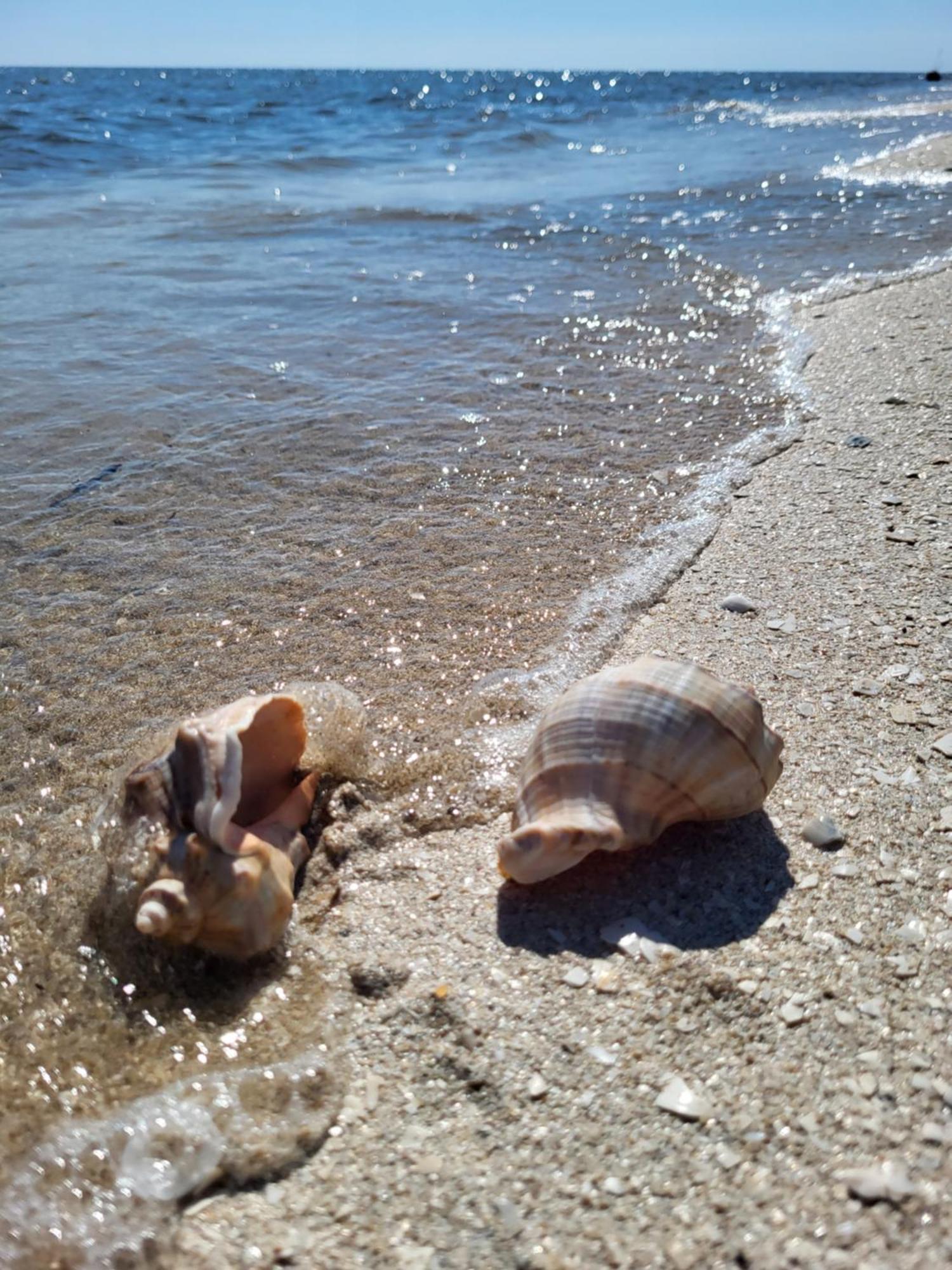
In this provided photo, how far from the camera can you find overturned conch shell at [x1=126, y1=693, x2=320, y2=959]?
208 centimetres

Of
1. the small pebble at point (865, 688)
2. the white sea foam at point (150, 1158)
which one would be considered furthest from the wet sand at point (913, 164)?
the white sea foam at point (150, 1158)

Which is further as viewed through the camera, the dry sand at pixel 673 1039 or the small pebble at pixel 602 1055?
the small pebble at pixel 602 1055

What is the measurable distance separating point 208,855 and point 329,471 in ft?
9.47

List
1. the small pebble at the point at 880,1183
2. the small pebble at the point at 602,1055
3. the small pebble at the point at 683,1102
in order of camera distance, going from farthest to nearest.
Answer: the small pebble at the point at 602,1055 → the small pebble at the point at 683,1102 → the small pebble at the point at 880,1183

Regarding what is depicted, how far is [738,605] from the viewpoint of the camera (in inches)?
136

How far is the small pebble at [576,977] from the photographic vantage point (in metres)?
2.09

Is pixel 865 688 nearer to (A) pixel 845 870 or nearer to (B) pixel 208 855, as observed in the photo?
(A) pixel 845 870

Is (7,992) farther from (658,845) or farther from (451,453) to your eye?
(451,453)

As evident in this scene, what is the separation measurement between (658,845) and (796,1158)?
80 centimetres

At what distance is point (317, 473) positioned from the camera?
4.70 m

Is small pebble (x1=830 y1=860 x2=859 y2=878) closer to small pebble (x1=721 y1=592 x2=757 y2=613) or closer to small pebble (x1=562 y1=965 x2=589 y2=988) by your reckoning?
small pebble (x1=562 y1=965 x2=589 y2=988)

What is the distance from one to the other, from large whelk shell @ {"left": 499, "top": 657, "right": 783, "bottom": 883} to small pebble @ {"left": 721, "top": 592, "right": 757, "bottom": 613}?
3.62ft

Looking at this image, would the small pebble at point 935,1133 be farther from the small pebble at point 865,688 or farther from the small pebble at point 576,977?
the small pebble at point 865,688

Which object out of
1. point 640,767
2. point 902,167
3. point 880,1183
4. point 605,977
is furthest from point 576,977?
point 902,167
